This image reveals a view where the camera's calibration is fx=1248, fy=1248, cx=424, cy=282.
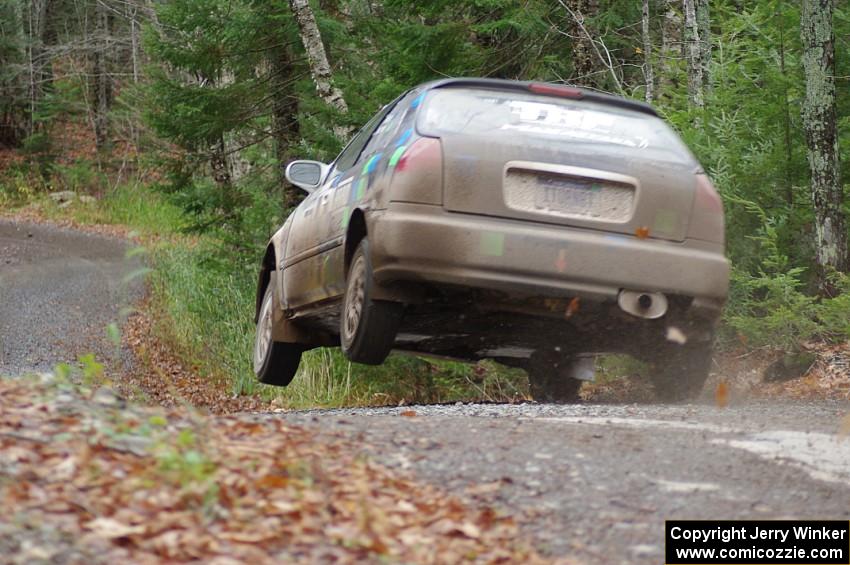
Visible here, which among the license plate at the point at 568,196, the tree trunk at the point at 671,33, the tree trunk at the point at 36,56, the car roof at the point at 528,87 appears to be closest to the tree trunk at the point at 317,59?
the tree trunk at the point at 671,33

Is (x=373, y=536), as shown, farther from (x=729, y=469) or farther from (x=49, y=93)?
(x=49, y=93)

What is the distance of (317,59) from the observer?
1577 cm

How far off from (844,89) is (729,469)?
7.13m

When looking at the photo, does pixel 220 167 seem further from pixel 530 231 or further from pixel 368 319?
pixel 530 231

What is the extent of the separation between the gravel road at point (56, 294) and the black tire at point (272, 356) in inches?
229

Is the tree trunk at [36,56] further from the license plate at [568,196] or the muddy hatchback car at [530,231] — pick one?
the license plate at [568,196]

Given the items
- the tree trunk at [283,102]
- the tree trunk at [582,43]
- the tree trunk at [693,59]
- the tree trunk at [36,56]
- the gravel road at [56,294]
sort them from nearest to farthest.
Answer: the tree trunk at [693,59] < the tree trunk at [582,43] < the gravel road at [56,294] < the tree trunk at [283,102] < the tree trunk at [36,56]

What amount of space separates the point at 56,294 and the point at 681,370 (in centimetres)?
1700

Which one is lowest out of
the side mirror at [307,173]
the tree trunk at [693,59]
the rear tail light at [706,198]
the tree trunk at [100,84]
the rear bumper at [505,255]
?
the rear bumper at [505,255]

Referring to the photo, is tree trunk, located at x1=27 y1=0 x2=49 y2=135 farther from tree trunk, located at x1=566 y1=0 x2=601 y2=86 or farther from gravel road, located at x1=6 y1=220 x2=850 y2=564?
gravel road, located at x1=6 y1=220 x2=850 y2=564

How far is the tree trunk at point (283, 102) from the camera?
18922mm

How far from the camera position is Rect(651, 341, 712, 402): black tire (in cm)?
757

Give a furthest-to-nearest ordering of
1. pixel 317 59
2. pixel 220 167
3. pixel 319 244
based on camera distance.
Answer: pixel 220 167, pixel 317 59, pixel 319 244

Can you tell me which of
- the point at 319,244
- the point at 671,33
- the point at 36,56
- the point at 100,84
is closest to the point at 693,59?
the point at 319,244
